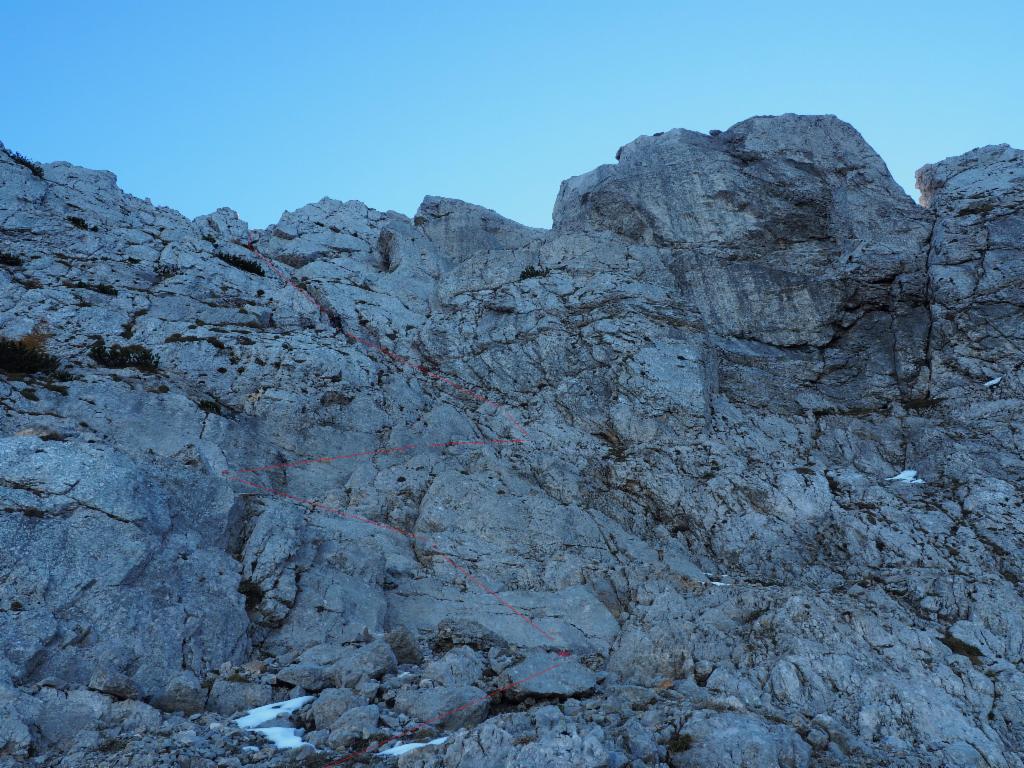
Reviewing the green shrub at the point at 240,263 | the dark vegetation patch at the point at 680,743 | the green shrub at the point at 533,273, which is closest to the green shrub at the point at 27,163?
the green shrub at the point at 240,263

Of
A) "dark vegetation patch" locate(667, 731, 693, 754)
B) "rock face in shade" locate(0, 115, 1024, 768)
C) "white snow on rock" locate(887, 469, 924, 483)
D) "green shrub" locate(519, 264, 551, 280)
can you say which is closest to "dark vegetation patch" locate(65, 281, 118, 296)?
"rock face in shade" locate(0, 115, 1024, 768)

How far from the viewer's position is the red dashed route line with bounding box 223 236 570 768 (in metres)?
13.3

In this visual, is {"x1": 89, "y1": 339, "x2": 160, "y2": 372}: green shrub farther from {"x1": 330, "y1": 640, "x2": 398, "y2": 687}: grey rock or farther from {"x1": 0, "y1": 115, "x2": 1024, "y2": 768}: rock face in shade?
{"x1": 330, "y1": 640, "x2": 398, "y2": 687}: grey rock

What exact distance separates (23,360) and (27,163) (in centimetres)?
2018

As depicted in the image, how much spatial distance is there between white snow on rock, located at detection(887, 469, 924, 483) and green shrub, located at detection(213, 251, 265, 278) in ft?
109

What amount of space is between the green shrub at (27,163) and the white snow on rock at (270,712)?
36.2 meters

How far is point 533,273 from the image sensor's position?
3678cm

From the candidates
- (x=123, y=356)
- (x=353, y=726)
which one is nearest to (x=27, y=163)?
(x=123, y=356)

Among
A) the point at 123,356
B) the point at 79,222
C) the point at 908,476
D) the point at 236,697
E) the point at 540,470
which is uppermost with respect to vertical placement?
the point at 79,222

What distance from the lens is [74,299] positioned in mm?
27953

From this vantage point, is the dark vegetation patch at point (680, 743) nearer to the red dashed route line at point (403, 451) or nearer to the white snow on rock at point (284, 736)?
the red dashed route line at point (403, 451)

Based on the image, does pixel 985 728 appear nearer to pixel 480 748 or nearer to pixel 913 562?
pixel 913 562

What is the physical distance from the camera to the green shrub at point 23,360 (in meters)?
22.8

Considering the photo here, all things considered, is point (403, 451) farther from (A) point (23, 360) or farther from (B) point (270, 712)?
(B) point (270, 712)
